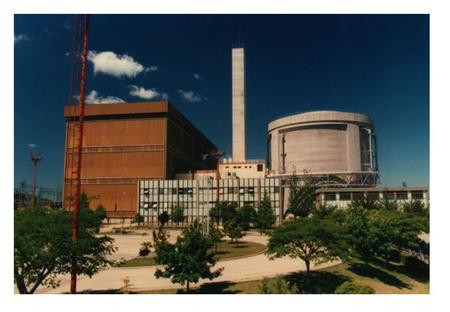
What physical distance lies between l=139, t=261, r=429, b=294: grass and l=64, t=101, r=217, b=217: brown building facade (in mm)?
79899

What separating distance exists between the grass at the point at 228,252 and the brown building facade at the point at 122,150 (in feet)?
195

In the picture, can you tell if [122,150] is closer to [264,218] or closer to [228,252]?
[264,218]

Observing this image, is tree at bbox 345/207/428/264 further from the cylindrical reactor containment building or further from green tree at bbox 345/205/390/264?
the cylindrical reactor containment building

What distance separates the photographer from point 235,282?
32.5 metres

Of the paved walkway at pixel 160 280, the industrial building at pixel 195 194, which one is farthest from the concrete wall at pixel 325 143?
the paved walkway at pixel 160 280

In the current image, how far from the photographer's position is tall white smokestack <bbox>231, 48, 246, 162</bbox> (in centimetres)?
13550

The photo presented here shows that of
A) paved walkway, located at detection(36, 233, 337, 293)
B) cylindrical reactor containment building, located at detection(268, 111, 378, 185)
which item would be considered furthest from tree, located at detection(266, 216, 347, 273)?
cylindrical reactor containment building, located at detection(268, 111, 378, 185)

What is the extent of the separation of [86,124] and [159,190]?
32.5 metres

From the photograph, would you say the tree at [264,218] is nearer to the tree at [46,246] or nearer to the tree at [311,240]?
the tree at [311,240]

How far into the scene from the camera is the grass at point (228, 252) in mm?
42250

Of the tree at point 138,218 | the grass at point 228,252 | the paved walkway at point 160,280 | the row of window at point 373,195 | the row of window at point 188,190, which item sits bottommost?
the tree at point 138,218

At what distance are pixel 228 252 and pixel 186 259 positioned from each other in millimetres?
22419

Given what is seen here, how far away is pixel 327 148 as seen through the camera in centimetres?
12788
